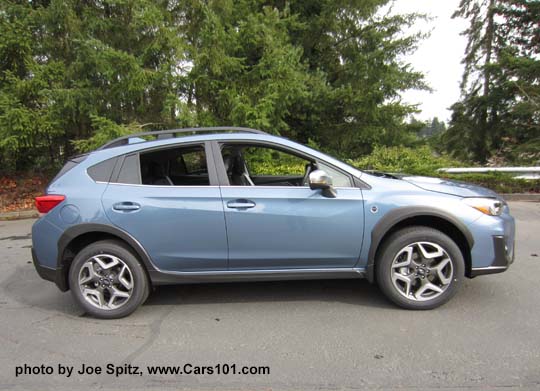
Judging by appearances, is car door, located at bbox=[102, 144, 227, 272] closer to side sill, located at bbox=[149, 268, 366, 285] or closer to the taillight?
side sill, located at bbox=[149, 268, 366, 285]

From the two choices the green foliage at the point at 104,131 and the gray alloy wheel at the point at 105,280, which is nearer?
the gray alloy wheel at the point at 105,280

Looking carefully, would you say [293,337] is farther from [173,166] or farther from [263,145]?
[173,166]

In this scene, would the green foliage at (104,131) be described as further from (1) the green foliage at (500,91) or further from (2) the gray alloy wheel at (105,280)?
(1) the green foliage at (500,91)

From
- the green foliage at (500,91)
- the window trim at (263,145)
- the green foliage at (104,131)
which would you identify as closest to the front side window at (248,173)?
the window trim at (263,145)

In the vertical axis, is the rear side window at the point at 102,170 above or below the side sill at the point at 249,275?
above

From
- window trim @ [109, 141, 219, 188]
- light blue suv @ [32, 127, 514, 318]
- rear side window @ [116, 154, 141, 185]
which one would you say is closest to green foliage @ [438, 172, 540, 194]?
light blue suv @ [32, 127, 514, 318]

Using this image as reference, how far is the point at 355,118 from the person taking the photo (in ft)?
38.5

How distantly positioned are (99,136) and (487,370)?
8.94 meters

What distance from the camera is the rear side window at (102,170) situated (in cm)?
321

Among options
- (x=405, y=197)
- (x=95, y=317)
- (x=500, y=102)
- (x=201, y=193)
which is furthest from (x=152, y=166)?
(x=500, y=102)

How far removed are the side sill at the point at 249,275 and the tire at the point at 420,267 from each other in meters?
0.27

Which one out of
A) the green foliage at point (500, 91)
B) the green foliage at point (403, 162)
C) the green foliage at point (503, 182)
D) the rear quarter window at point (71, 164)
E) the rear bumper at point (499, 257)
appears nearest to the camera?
the rear bumper at point (499, 257)

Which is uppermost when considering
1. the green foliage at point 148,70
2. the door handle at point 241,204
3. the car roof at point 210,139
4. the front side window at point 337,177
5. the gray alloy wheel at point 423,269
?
the green foliage at point 148,70

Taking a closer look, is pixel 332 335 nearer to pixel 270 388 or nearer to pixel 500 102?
pixel 270 388
